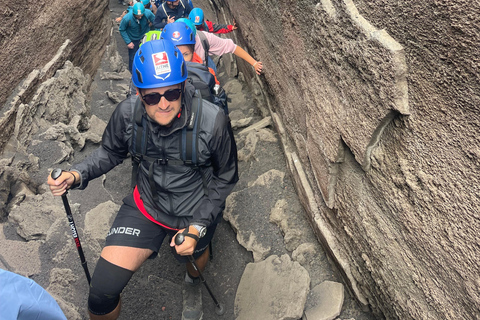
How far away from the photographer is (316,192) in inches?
157

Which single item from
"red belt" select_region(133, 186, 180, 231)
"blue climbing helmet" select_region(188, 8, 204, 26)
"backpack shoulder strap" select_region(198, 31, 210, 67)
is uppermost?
"backpack shoulder strap" select_region(198, 31, 210, 67)

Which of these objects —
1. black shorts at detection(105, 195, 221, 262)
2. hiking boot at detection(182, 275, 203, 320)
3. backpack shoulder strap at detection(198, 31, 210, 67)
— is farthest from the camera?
backpack shoulder strap at detection(198, 31, 210, 67)

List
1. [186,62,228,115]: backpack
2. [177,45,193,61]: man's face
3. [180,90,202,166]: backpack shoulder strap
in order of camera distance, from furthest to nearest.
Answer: [177,45,193,61]: man's face → [186,62,228,115]: backpack → [180,90,202,166]: backpack shoulder strap

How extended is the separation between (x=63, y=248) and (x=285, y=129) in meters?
2.92

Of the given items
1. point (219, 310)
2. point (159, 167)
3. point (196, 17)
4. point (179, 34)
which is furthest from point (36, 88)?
point (219, 310)

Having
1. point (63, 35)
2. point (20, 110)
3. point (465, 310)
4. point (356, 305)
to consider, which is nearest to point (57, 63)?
point (63, 35)

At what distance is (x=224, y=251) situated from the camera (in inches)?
173

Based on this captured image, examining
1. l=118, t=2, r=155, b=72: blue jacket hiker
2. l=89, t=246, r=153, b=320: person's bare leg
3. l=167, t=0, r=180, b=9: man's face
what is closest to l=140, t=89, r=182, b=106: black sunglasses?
l=89, t=246, r=153, b=320: person's bare leg

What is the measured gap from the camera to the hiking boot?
378 centimetres

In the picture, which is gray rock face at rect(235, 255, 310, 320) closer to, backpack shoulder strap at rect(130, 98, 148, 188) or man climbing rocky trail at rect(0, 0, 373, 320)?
man climbing rocky trail at rect(0, 0, 373, 320)

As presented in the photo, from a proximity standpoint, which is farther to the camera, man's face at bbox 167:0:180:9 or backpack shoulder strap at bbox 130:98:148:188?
man's face at bbox 167:0:180:9

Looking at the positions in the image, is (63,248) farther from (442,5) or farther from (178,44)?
(442,5)

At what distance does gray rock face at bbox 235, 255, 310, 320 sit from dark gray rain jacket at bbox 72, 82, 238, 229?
1031mm

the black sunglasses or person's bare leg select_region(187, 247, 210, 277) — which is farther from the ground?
the black sunglasses
